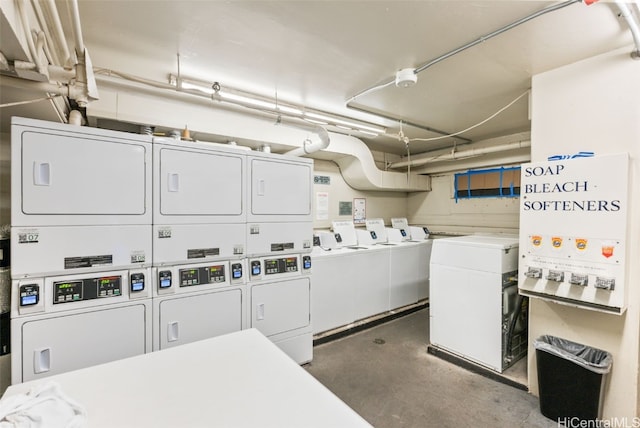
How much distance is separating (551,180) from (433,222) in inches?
125

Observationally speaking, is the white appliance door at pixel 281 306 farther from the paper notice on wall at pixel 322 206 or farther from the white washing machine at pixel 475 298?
A: the paper notice on wall at pixel 322 206

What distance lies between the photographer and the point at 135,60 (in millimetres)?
2092

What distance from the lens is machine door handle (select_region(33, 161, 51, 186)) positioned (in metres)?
1.59

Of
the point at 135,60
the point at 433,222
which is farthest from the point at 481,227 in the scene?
the point at 135,60

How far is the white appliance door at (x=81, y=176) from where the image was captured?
1581 mm

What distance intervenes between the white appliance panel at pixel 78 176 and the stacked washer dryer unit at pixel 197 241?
0.39ft

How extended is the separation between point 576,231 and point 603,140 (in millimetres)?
669

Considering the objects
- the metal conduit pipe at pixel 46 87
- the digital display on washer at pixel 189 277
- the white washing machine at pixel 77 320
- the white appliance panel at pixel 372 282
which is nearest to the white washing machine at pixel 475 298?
the white appliance panel at pixel 372 282

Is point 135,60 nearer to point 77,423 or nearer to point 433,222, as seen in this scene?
point 77,423

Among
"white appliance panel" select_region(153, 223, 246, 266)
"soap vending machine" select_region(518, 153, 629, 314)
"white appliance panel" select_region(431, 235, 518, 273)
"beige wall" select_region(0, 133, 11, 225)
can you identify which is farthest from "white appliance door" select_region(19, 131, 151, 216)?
"soap vending machine" select_region(518, 153, 629, 314)

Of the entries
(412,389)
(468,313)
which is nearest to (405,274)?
(468,313)

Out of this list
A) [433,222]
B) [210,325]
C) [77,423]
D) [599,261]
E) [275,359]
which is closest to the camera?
[77,423]

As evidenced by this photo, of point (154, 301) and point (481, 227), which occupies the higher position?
point (481, 227)

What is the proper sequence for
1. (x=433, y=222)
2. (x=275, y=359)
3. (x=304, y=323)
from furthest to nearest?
(x=433, y=222)
(x=304, y=323)
(x=275, y=359)
